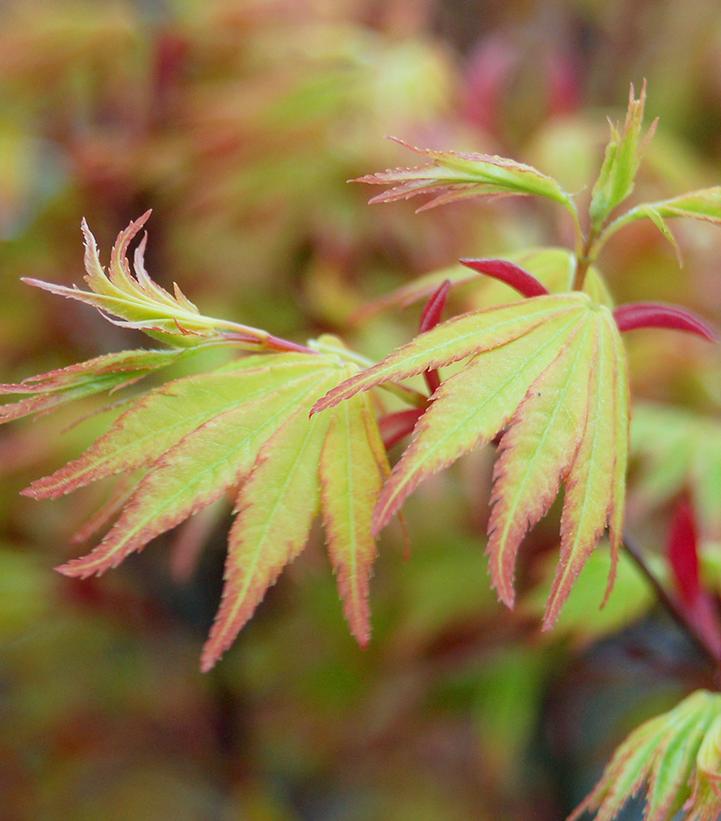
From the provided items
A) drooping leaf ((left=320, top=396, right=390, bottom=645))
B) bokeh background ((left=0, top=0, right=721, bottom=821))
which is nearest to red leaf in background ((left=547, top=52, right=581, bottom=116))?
bokeh background ((left=0, top=0, right=721, bottom=821))

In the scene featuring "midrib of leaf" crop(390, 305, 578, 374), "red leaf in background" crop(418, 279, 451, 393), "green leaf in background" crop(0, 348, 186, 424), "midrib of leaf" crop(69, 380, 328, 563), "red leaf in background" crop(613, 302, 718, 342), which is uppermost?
"midrib of leaf" crop(390, 305, 578, 374)

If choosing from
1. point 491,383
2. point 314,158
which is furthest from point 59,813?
point 491,383

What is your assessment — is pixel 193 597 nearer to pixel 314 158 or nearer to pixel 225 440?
pixel 314 158

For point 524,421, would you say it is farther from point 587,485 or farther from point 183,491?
point 183,491

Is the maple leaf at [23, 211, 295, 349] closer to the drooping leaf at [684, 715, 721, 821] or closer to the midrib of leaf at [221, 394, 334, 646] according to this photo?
the midrib of leaf at [221, 394, 334, 646]

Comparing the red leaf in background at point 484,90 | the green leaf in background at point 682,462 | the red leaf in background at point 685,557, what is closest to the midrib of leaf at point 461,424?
the red leaf in background at point 685,557

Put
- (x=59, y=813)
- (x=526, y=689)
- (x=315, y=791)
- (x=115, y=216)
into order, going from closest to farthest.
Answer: (x=526, y=689) < (x=115, y=216) < (x=59, y=813) < (x=315, y=791)
